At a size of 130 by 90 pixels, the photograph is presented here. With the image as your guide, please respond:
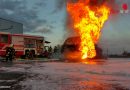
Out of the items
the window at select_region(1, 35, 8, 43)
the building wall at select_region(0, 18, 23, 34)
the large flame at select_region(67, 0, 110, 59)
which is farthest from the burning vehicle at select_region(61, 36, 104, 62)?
the building wall at select_region(0, 18, 23, 34)

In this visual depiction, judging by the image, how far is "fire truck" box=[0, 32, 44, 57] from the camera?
44.5 m

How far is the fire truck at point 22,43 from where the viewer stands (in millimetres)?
44500

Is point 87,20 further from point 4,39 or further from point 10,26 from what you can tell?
point 10,26

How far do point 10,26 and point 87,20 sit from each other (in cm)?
3285

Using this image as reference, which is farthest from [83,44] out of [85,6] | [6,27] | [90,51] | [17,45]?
[6,27]

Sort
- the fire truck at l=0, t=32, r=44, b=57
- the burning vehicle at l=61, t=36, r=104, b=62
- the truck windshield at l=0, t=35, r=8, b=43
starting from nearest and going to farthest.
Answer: the truck windshield at l=0, t=35, r=8, b=43, the fire truck at l=0, t=32, r=44, b=57, the burning vehicle at l=61, t=36, r=104, b=62

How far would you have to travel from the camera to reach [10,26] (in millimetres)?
75625

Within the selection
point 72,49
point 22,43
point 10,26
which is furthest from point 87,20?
point 10,26

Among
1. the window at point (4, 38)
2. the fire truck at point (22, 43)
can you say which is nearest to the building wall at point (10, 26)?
the fire truck at point (22, 43)

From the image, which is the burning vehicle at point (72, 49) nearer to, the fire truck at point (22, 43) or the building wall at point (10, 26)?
the fire truck at point (22, 43)

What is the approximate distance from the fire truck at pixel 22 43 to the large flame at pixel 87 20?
6.35 metres

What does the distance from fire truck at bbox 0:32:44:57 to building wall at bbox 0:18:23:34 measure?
20337mm

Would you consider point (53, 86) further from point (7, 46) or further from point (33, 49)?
point (33, 49)

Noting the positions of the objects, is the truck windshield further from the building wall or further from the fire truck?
the building wall
